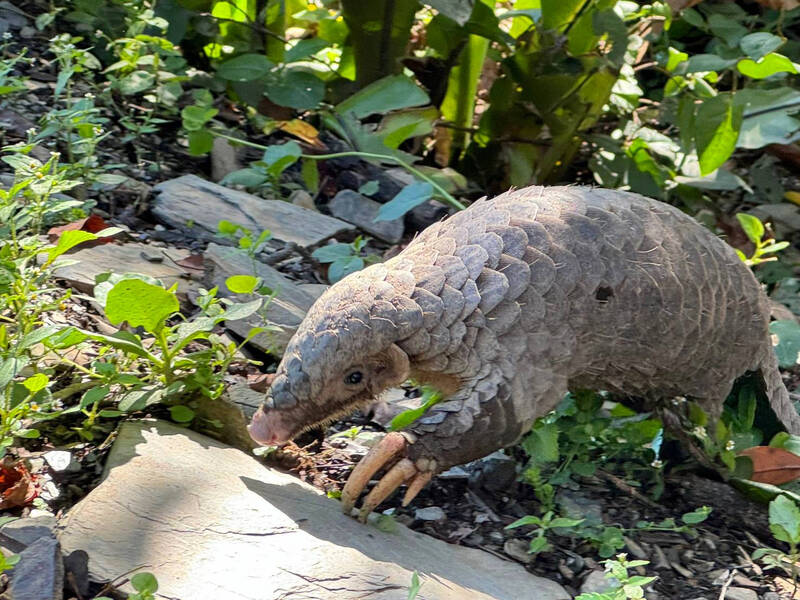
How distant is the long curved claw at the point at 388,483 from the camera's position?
2346 mm

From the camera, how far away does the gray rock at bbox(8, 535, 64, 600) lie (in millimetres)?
1878

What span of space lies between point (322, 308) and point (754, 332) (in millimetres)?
1312

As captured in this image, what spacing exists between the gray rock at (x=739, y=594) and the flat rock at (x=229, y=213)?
6.30 ft

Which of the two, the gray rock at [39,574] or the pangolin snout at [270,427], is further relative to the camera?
the pangolin snout at [270,427]

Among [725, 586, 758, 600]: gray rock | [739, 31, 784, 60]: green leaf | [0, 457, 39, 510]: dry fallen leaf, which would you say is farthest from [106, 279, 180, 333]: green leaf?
[739, 31, 784, 60]: green leaf

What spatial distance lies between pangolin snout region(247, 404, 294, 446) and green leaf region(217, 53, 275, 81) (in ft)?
7.05

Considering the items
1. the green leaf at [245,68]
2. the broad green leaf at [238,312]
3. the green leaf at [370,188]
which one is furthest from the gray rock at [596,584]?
the green leaf at [245,68]

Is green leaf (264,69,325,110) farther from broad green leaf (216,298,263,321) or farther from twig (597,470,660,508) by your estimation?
twig (597,470,660,508)

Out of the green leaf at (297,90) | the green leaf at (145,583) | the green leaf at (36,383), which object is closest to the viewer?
the green leaf at (145,583)

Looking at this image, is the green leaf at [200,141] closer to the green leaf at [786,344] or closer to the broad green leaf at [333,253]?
the broad green leaf at [333,253]

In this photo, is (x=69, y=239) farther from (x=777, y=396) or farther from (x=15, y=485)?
(x=777, y=396)

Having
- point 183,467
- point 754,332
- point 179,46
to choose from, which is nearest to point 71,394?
point 183,467

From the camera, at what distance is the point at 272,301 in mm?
3018

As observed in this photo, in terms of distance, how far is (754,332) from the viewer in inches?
114
